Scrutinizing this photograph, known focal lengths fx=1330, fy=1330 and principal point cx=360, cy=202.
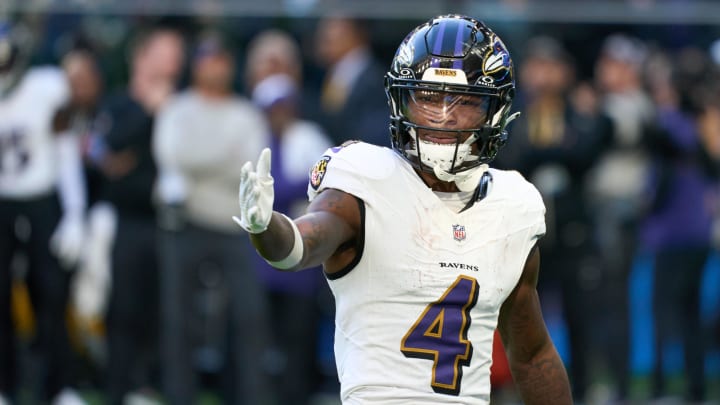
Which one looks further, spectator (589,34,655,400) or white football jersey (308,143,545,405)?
spectator (589,34,655,400)

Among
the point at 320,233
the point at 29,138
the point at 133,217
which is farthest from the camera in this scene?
the point at 29,138

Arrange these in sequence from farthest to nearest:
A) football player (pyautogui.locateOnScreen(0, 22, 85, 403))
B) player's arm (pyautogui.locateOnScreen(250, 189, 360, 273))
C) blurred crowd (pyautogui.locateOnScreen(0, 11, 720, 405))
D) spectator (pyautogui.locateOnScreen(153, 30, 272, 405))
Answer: football player (pyautogui.locateOnScreen(0, 22, 85, 403)) < blurred crowd (pyautogui.locateOnScreen(0, 11, 720, 405)) < spectator (pyautogui.locateOnScreen(153, 30, 272, 405)) < player's arm (pyautogui.locateOnScreen(250, 189, 360, 273))

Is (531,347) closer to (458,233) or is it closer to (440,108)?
(458,233)

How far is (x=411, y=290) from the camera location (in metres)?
3.29

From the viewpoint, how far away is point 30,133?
7.64m

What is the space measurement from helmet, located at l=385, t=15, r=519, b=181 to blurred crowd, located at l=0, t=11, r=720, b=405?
401cm

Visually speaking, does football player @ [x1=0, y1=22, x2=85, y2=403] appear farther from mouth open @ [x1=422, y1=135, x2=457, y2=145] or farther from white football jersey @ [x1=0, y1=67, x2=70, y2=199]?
mouth open @ [x1=422, y1=135, x2=457, y2=145]

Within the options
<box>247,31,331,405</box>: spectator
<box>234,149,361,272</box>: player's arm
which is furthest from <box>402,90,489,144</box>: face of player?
<box>247,31,331,405</box>: spectator

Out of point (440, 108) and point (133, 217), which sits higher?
point (440, 108)

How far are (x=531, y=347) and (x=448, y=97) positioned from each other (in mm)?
733

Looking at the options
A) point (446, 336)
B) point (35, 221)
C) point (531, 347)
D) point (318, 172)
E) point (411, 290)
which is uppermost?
point (318, 172)

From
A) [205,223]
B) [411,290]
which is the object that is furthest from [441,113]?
[205,223]

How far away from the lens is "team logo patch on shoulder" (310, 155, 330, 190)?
3350mm

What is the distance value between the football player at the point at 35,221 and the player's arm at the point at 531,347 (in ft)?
14.8
